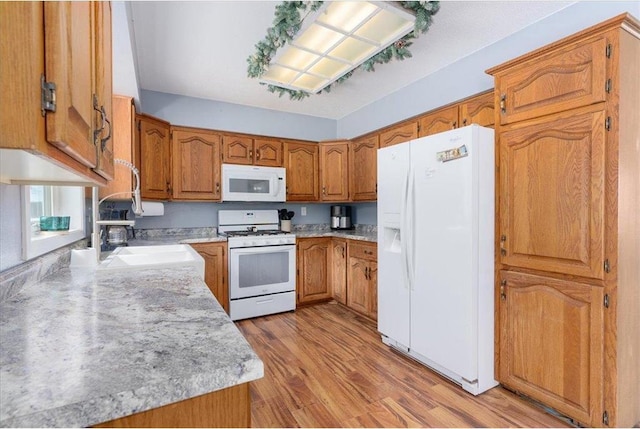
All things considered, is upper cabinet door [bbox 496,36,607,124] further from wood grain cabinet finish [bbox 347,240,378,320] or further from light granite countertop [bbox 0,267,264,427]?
light granite countertop [bbox 0,267,264,427]

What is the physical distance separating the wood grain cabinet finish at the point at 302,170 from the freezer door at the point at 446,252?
1.81 metres

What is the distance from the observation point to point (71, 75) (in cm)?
56

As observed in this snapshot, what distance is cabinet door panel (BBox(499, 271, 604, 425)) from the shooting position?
152 cm

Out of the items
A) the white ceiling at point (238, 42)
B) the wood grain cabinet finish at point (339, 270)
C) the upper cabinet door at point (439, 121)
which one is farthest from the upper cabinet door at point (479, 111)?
the wood grain cabinet finish at point (339, 270)

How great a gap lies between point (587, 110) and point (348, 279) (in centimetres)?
247

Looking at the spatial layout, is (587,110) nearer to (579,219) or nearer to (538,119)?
(538,119)

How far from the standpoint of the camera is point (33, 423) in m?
0.43

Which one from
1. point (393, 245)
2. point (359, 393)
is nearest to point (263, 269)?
point (393, 245)

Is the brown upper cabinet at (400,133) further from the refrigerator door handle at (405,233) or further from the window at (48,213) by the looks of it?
the window at (48,213)

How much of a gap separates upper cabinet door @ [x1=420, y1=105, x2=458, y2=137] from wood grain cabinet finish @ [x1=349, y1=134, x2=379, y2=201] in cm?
67

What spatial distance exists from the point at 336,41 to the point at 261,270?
7.53ft

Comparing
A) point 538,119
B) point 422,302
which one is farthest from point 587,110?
point 422,302

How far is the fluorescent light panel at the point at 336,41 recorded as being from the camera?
1673 millimetres

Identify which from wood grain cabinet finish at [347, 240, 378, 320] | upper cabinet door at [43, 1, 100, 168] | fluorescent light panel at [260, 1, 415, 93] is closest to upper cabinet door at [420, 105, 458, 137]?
fluorescent light panel at [260, 1, 415, 93]
